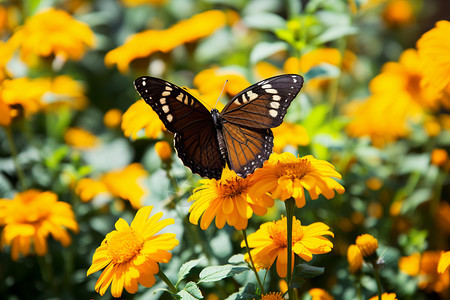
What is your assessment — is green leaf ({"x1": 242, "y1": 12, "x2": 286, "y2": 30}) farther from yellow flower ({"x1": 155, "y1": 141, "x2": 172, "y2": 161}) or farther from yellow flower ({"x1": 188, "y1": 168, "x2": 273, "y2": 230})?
yellow flower ({"x1": 188, "y1": 168, "x2": 273, "y2": 230})

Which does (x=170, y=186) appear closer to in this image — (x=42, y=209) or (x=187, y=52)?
(x=42, y=209)

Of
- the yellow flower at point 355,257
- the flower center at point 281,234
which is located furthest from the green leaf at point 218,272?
the yellow flower at point 355,257

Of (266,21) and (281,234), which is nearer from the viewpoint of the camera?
(281,234)

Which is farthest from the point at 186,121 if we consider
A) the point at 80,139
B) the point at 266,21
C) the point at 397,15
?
the point at 397,15

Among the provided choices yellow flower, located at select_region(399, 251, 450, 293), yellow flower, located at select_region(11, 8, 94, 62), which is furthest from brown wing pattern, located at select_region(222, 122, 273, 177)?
yellow flower, located at select_region(11, 8, 94, 62)

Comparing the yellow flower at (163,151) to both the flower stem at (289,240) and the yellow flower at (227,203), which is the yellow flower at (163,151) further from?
the flower stem at (289,240)

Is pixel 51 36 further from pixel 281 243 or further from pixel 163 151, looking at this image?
pixel 281 243

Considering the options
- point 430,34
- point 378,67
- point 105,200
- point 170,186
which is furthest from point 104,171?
point 378,67
